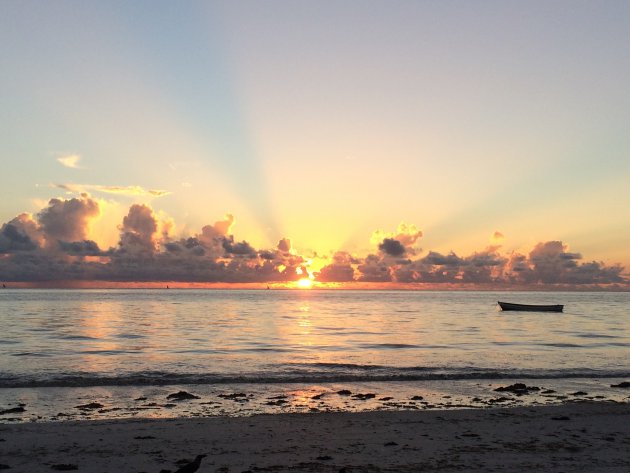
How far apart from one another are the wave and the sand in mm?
9972

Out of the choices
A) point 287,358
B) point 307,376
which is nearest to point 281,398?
point 307,376

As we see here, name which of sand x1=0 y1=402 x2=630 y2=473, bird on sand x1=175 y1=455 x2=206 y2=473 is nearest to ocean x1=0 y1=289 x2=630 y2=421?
sand x1=0 y1=402 x2=630 y2=473

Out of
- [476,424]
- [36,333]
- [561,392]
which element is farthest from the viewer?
[36,333]

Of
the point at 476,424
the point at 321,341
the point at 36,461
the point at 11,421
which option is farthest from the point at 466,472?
the point at 321,341

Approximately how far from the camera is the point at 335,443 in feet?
44.8

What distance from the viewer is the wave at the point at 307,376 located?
2595 centimetres

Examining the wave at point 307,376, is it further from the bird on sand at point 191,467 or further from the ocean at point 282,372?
the bird on sand at point 191,467

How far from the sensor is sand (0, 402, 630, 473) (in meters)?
11.8

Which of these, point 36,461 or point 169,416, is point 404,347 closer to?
point 169,416

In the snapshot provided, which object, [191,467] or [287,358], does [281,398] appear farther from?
[287,358]

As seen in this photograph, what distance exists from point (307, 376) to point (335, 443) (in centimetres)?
1506

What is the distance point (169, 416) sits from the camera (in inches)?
703

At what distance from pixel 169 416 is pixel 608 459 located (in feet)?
43.7

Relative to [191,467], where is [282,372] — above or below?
below
